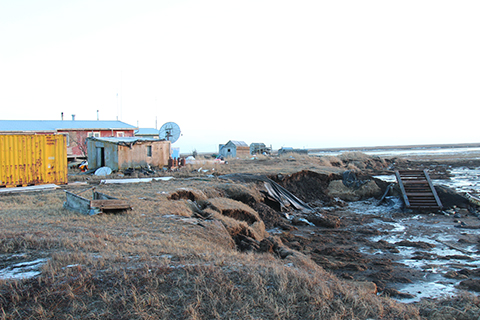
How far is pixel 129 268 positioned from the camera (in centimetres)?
418

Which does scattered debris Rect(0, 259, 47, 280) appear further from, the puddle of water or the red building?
the red building

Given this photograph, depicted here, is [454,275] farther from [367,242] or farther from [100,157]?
[100,157]

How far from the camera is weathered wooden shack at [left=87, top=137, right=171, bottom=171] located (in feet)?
70.4

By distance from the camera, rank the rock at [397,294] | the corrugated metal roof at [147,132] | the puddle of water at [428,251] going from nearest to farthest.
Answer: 1. the rock at [397,294]
2. the puddle of water at [428,251]
3. the corrugated metal roof at [147,132]

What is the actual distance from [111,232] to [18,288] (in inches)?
97.1

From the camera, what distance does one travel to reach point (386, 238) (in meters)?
9.88

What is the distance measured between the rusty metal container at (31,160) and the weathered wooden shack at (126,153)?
6.51m

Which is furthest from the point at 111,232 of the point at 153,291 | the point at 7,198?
the point at 7,198

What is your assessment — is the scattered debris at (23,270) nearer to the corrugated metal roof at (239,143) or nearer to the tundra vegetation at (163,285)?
the tundra vegetation at (163,285)

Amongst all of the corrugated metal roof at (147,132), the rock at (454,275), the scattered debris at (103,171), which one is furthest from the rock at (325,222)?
the corrugated metal roof at (147,132)

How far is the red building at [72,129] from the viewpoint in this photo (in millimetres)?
31359

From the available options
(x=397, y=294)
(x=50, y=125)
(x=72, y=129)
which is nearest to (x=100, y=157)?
(x=72, y=129)

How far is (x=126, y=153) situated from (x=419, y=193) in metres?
16.9

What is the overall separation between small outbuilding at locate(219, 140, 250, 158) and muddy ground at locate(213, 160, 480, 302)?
23.4m
